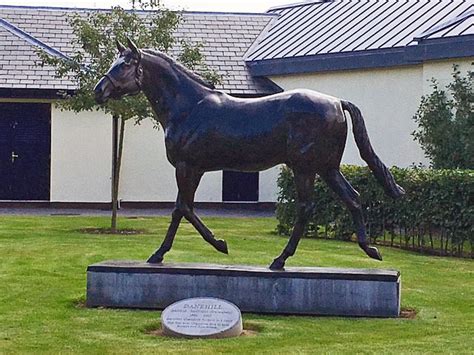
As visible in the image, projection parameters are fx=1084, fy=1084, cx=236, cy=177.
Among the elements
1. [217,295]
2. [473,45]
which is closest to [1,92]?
[473,45]

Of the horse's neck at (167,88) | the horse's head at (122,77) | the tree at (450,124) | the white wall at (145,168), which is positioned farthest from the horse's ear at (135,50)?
the white wall at (145,168)

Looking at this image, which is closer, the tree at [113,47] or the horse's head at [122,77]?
the horse's head at [122,77]

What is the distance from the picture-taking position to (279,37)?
2936 cm

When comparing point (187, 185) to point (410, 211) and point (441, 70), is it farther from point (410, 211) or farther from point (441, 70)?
point (441, 70)

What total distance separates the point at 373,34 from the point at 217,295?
15.2 meters

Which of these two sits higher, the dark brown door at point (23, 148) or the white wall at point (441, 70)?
the white wall at point (441, 70)

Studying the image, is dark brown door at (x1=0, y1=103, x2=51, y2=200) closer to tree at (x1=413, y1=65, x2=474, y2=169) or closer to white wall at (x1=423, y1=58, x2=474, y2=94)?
white wall at (x1=423, y1=58, x2=474, y2=94)

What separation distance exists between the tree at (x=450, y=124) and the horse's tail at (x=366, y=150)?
29.9 ft

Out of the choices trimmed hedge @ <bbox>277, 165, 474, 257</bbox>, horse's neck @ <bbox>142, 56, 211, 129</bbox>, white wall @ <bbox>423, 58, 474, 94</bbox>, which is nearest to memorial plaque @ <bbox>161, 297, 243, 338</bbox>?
horse's neck @ <bbox>142, 56, 211, 129</bbox>

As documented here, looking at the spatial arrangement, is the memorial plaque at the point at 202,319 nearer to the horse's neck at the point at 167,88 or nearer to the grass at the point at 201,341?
the grass at the point at 201,341

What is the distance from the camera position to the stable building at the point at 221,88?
79.8ft

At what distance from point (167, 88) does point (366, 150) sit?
2.25 meters

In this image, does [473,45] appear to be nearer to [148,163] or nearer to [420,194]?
[420,194]

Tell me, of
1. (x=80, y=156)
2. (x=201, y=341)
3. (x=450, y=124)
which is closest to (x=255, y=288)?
(x=201, y=341)
